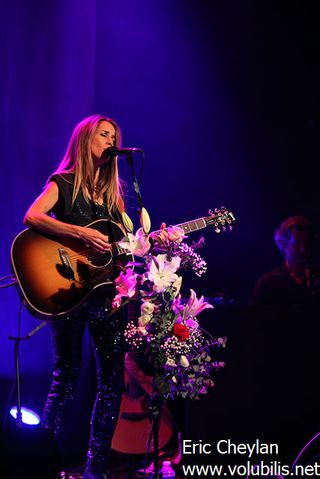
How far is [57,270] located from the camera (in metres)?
2.74

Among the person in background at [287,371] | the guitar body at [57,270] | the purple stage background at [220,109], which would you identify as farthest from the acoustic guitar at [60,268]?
the purple stage background at [220,109]

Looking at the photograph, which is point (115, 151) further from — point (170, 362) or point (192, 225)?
point (170, 362)

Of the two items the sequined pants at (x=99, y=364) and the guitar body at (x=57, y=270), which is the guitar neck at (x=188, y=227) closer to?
the guitar body at (x=57, y=270)

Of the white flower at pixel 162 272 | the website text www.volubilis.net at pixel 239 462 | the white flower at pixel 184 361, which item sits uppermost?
the white flower at pixel 162 272

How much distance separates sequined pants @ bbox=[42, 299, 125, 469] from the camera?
2.74 m

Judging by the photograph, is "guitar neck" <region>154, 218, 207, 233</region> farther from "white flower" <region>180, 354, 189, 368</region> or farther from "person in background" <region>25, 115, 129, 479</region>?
"white flower" <region>180, 354, 189, 368</region>

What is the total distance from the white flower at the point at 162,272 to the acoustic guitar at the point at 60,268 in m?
0.34

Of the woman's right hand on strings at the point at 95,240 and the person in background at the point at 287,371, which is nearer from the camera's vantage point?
the woman's right hand on strings at the point at 95,240

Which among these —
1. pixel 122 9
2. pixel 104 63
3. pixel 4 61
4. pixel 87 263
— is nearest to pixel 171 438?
pixel 87 263

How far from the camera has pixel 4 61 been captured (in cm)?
376

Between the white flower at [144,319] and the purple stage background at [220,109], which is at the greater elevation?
the purple stage background at [220,109]

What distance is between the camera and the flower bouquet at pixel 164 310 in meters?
2.31

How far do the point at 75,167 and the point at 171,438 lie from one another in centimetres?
214

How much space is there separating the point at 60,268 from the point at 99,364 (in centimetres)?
52
